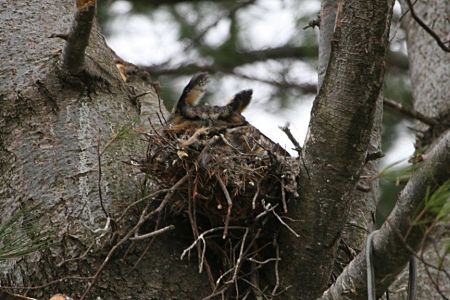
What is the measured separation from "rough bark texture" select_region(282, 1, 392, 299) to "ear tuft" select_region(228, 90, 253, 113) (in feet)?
4.40

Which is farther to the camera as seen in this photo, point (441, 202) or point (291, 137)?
point (291, 137)

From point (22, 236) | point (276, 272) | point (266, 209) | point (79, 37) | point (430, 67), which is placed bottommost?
point (22, 236)

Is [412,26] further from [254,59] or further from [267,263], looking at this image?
[267,263]

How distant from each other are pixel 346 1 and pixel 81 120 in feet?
3.36

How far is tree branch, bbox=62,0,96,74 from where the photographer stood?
10.5 ft

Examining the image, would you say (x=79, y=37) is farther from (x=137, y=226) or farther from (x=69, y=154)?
(x=137, y=226)

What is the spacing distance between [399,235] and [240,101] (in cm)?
185

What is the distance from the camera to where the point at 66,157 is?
10.6 feet

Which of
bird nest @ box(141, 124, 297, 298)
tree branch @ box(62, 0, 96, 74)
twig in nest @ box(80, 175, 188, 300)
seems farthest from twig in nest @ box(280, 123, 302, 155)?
tree branch @ box(62, 0, 96, 74)

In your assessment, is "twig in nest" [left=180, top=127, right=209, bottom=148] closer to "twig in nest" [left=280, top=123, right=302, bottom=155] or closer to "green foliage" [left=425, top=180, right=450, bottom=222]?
"twig in nest" [left=280, top=123, right=302, bottom=155]

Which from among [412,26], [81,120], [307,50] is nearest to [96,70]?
[81,120]

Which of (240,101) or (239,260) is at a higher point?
(240,101)

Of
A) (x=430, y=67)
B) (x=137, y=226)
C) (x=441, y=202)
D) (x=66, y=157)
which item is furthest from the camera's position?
(x=430, y=67)

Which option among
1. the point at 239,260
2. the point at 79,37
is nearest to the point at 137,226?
the point at 239,260
